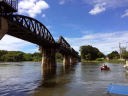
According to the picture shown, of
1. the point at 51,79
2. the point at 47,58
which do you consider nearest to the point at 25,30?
the point at 51,79

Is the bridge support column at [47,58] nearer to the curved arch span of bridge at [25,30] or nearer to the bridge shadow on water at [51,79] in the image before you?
the curved arch span of bridge at [25,30]

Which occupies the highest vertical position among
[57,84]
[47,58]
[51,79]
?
[47,58]

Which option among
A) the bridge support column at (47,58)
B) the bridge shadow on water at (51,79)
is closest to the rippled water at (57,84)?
the bridge shadow on water at (51,79)

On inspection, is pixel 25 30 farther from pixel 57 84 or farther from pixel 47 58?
pixel 47 58

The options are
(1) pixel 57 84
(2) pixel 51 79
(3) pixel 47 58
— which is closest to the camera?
(1) pixel 57 84

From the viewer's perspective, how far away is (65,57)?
176m

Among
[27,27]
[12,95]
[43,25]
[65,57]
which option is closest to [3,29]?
[12,95]

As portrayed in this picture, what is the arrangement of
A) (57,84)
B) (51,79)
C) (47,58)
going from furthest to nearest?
(47,58), (51,79), (57,84)

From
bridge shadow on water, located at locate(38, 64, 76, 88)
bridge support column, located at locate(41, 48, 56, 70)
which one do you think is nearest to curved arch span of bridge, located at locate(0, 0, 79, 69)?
bridge support column, located at locate(41, 48, 56, 70)

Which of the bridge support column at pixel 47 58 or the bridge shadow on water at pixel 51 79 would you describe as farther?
the bridge support column at pixel 47 58

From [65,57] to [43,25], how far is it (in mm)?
85095

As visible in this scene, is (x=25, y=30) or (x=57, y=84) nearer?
(x=57, y=84)

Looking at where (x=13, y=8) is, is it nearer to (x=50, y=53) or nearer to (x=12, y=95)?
(x=12, y=95)

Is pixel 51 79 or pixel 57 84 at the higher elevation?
pixel 51 79
